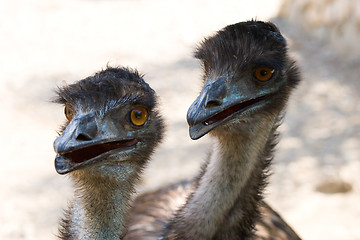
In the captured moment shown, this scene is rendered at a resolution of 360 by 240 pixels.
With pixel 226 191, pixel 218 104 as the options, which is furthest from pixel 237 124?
pixel 226 191

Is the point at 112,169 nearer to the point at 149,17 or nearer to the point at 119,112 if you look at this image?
the point at 119,112

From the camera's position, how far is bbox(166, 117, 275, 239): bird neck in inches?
109

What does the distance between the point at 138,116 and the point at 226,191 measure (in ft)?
2.05

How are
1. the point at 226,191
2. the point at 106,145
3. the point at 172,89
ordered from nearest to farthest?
the point at 106,145 < the point at 226,191 < the point at 172,89

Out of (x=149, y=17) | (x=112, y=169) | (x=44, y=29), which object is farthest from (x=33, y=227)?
(x=149, y=17)

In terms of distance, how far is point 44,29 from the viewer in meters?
6.72

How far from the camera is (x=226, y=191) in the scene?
279cm

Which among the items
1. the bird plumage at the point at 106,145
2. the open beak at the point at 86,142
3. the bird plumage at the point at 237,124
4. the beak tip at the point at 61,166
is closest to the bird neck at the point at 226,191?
the bird plumage at the point at 237,124

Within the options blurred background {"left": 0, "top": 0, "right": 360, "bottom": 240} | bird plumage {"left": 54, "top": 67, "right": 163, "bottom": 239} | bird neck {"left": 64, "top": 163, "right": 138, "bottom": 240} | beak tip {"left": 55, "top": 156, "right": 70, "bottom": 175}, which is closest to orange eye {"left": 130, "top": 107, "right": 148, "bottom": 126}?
bird plumage {"left": 54, "top": 67, "right": 163, "bottom": 239}

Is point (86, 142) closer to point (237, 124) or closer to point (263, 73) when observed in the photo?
point (237, 124)

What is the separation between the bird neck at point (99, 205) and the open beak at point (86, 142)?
107 millimetres

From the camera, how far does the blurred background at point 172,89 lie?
4.33 metres

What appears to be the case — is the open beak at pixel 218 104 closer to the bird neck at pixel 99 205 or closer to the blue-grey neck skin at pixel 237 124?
the blue-grey neck skin at pixel 237 124

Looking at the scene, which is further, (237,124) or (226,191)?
(226,191)
